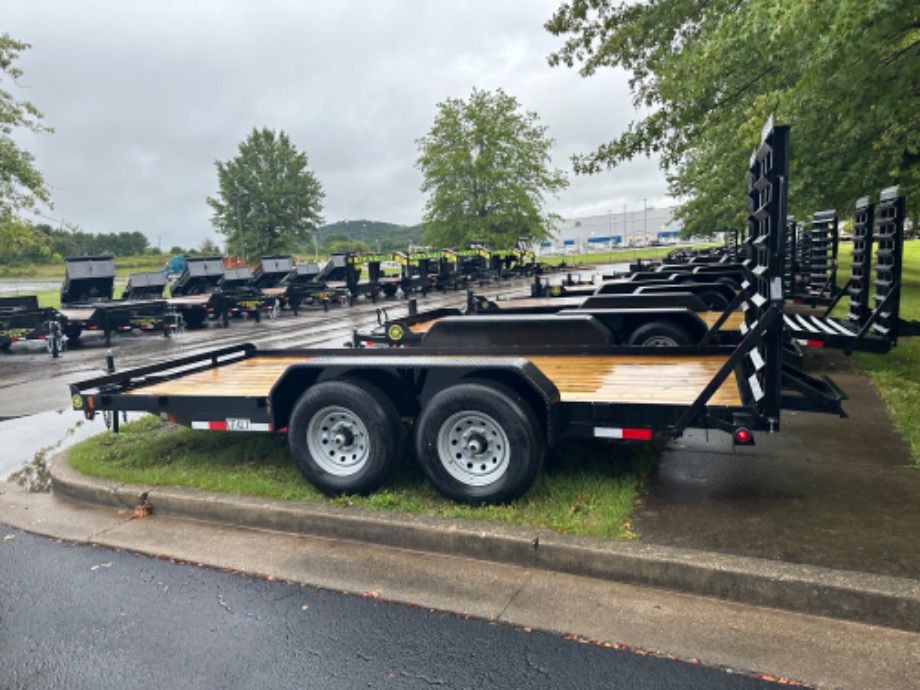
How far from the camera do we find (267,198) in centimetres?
6850

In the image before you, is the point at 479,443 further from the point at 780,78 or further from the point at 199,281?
the point at 199,281

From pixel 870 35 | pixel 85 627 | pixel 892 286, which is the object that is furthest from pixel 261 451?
pixel 892 286

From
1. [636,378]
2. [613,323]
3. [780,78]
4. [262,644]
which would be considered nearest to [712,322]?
[613,323]

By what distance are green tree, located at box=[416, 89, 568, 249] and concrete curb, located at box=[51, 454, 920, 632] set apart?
41590 mm

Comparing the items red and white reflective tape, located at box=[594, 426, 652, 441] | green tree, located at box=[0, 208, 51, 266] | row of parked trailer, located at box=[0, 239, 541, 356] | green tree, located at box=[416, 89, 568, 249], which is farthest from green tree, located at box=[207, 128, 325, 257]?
red and white reflective tape, located at box=[594, 426, 652, 441]

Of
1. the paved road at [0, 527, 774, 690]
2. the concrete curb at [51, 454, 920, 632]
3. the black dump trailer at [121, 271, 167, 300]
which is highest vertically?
the black dump trailer at [121, 271, 167, 300]

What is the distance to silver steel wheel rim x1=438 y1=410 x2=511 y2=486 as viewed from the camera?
4245 millimetres

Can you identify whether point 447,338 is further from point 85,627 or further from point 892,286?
point 892,286

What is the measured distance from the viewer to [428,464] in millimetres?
4363

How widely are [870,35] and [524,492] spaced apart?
3.95 m

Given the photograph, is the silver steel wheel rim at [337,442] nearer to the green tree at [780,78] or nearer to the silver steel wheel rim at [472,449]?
the silver steel wheel rim at [472,449]

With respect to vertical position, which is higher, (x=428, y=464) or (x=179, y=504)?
(x=428, y=464)

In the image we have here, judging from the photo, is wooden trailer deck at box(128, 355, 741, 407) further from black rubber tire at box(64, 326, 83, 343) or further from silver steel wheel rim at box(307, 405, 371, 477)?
black rubber tire at box(64, 326, 83, 343)

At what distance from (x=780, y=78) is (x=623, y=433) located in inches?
209
